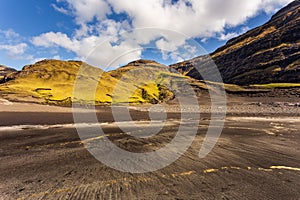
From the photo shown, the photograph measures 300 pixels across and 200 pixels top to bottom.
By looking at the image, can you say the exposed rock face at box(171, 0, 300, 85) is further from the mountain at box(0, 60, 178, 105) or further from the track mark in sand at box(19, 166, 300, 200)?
the track mark in sand at box(19, 166, 300, 200)

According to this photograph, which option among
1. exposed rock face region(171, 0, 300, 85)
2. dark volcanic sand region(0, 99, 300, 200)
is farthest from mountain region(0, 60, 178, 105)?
exposed rock face region(171, 0, 300, 85)

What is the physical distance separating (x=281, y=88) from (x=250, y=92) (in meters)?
10.4

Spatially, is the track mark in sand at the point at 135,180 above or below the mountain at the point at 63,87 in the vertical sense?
below

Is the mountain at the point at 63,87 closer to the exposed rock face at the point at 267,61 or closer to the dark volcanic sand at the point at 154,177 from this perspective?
the dark volcanic sand at the point at 154,177

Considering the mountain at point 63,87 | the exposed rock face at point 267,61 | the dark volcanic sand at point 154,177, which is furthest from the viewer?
the exposed rock face at point 267,61

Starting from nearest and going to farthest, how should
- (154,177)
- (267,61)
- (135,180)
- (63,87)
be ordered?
1. (135,180)
2. (154,177)
3. (63,87)
4. (267,61)

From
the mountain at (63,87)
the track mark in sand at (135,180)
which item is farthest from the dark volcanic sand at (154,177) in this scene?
the mountain at (63,87)

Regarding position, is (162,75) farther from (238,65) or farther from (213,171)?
(213,171)

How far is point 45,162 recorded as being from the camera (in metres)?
7.42

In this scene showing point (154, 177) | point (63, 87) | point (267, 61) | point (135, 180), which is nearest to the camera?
point (135, 180)

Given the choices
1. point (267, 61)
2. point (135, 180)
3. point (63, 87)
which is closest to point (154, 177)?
point (135, 180)

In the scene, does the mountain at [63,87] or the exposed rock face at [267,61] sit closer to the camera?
the mountain at [63,87]

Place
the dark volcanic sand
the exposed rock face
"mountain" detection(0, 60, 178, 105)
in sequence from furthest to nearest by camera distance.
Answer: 1. the exposed rock face
2. "mountain" detection(0, 60, 178, 105)
3. the dark volcanic sand

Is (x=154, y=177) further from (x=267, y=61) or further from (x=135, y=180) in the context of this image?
(x=267, y=61)
